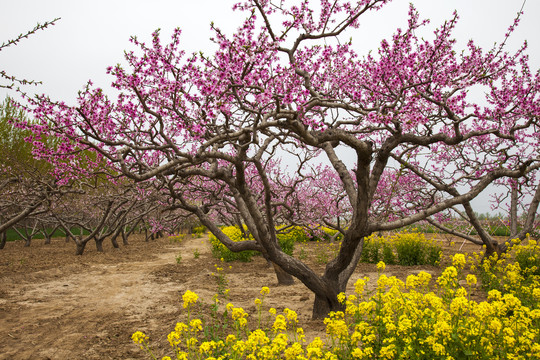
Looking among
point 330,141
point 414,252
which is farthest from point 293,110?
point 414,252

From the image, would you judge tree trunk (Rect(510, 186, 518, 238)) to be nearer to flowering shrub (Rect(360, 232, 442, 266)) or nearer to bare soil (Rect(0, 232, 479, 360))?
flowering shrub (Rect(360, 232, 442, 266))

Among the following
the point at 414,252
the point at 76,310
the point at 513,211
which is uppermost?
the point at 513,211

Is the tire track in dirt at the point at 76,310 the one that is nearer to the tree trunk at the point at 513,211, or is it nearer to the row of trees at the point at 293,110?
the row of trees at the point at 293,110

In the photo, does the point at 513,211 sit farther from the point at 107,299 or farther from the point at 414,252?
the point at 107,299

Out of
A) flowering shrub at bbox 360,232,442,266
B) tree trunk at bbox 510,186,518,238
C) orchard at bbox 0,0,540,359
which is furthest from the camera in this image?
flowering shrub at bbox 360,232,442,266

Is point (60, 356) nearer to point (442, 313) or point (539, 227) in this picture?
point (442, 313)

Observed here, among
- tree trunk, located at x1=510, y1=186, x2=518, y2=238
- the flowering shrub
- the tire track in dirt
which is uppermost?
tree trunk, located at x1=510, y1=186, x2=518, y2=238

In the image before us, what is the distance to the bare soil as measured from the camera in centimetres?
501

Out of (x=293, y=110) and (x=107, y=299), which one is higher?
(x=293, y=110)

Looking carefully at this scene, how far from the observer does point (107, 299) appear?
7.58m

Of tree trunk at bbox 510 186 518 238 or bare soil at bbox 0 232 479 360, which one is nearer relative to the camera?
bare soil at bbox 0 232 479 360

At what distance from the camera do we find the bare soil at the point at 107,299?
5.01 m

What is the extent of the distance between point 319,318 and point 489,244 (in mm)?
7221

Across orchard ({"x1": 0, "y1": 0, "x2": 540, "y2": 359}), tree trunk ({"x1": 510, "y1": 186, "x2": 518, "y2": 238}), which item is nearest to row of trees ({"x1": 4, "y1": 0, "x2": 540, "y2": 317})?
orchard ({"x1": 0, "y1": 0, "x2": 540, "y2": 359})
